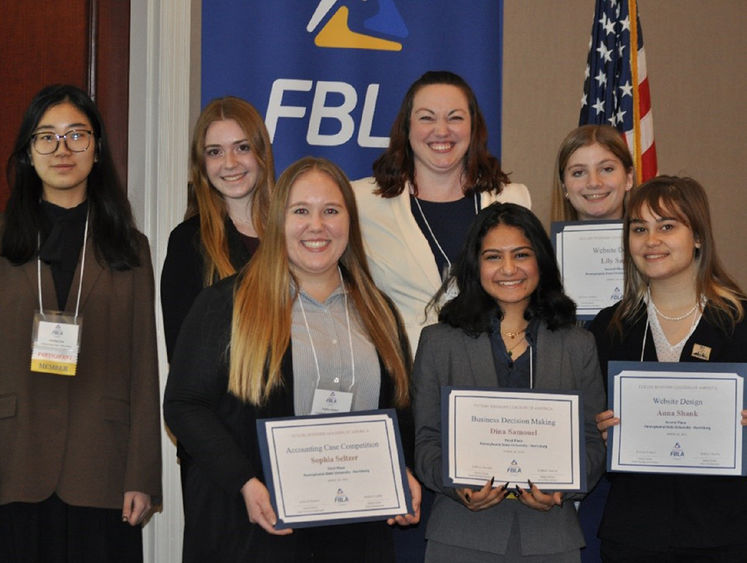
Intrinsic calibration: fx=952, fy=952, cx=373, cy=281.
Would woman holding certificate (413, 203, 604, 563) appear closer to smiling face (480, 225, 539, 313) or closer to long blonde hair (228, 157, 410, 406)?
→ smiling face (480, 225, 539, 313)

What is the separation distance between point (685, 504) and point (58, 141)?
7.80ft

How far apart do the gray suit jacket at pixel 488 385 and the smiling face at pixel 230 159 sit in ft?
3.25

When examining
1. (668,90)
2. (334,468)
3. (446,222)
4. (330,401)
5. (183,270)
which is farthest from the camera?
(668,90)

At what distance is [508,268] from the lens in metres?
3.10

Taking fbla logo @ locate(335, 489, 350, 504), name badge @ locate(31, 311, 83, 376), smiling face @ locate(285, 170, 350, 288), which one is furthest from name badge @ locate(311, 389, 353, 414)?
name badge @ locate(31, 311, 83, 376)

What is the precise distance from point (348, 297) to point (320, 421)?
1.64 ft

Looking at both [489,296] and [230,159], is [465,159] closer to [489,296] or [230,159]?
[489,296]

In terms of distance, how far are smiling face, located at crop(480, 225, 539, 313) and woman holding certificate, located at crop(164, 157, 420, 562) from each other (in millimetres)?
369

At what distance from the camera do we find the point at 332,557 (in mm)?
2727

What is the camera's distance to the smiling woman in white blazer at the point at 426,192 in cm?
354

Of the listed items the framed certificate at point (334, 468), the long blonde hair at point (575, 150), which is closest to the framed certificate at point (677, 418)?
the framed certificate at point (334, 468)

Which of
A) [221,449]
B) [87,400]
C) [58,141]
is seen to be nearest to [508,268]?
[221,449]

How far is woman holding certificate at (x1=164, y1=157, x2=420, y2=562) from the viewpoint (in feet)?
8.89

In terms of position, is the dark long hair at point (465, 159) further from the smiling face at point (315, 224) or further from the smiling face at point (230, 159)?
the smiling face at point (315, 224)
